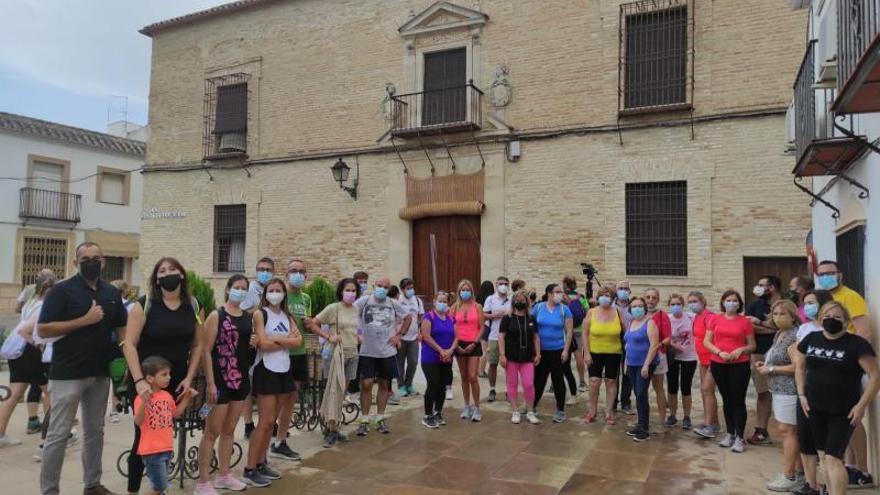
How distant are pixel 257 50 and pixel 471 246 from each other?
26.2 ft

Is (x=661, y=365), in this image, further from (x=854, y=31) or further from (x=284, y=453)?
(x=284, y=453)

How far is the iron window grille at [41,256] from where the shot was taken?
24078 mm

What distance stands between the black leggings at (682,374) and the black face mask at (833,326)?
2.83m

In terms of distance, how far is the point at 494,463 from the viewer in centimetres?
586

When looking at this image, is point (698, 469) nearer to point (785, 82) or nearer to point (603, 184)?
point (603, 184)

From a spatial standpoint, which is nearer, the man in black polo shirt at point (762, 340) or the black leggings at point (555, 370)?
the man in black polo shirt at point (762, 340)

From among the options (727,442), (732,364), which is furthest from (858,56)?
(727,442)

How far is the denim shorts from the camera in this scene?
164 inches

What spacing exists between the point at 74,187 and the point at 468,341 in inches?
957

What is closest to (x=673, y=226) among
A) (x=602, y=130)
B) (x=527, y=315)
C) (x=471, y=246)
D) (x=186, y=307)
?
(x=602, y=130)

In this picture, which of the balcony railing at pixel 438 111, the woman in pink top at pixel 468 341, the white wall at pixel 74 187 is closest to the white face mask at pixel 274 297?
the woman in pink top at pixel 468 341

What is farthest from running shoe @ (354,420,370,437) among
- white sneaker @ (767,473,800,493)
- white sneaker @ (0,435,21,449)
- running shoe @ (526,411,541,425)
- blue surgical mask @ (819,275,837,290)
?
blue surgical mask @ (819,275,837,290)

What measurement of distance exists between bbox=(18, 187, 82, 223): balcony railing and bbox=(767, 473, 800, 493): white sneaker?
2661cm

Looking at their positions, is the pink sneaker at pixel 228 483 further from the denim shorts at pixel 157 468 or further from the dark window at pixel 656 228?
the dark window at pixel 656 228
